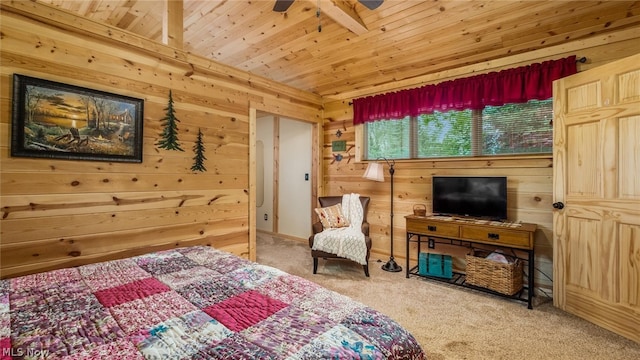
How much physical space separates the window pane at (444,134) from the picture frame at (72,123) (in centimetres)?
320

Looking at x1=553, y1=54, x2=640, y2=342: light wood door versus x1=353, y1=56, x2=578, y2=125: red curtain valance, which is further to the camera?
x1=353, y1=56, x2=578, y2=125: red curtain valance

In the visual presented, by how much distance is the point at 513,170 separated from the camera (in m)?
3.07

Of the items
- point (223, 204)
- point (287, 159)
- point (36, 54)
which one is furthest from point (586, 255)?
point (36, 54)

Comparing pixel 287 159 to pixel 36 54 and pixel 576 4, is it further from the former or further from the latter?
pixel 576 4

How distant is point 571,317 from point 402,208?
1.94 meters

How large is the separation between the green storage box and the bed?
7.09ft

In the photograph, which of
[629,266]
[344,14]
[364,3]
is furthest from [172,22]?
[629,266]

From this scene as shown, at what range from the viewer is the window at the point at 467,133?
9.80 feet

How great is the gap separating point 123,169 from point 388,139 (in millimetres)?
3186

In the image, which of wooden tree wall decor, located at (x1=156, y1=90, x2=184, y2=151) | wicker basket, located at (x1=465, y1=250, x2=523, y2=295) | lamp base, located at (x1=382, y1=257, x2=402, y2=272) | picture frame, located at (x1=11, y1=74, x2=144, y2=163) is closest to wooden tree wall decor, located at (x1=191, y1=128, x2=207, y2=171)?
wooden tree wall decor, located at (x1=156, y1=90, x2=184, y2=151)

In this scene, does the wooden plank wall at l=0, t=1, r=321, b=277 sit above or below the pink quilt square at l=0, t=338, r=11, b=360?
above

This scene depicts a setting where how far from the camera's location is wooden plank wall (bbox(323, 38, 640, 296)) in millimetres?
2833

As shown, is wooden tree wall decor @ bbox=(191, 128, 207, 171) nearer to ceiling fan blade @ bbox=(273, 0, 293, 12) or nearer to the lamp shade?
ceiling fan blade @ bbox=(273, 0, 293, 12)

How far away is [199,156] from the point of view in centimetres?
308
